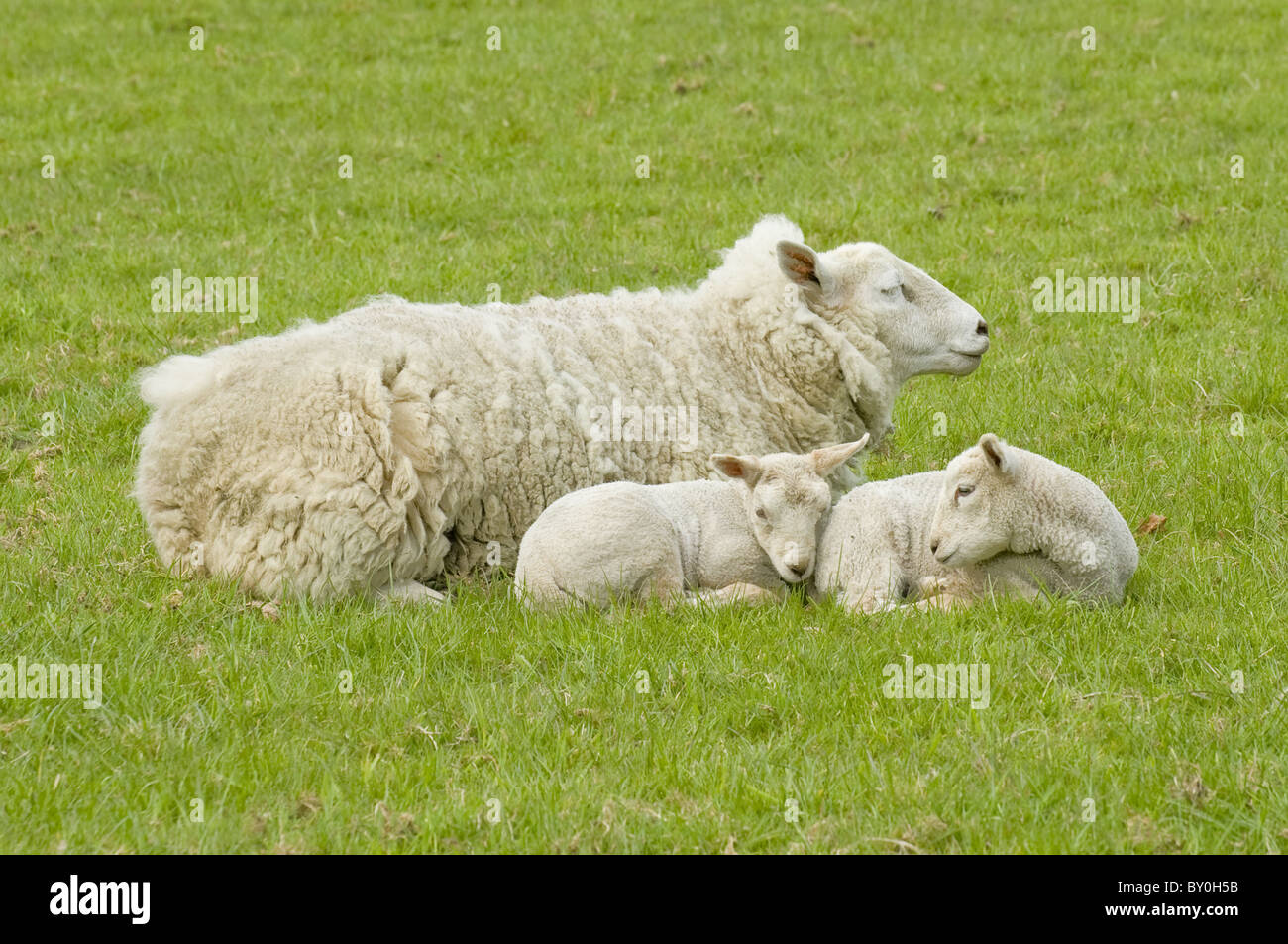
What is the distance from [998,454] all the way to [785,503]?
88 centimetres

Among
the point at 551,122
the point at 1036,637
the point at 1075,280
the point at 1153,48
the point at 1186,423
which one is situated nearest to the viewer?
the point at 1036,637

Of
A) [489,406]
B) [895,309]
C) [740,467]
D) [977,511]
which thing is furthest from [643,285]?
[977,511]

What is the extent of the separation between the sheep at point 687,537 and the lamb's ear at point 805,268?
1303 mm

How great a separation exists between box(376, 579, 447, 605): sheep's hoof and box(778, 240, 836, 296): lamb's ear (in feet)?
7.73

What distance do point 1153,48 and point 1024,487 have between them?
38.3 feet

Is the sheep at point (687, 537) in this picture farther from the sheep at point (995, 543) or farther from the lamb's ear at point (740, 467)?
the sheep at point (995, 543)

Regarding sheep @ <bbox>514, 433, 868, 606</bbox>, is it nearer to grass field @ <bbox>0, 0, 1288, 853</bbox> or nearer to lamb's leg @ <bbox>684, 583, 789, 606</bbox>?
lamb's leg @ <bbox>684, 583, 789, 606</bbox>

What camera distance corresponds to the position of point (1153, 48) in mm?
16203

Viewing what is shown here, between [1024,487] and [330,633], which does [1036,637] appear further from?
[330,633]

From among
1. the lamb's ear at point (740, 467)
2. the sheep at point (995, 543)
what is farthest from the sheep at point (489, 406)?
the sheep at point (995, 543)

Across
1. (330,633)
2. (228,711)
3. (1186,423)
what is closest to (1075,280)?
(1186,423)

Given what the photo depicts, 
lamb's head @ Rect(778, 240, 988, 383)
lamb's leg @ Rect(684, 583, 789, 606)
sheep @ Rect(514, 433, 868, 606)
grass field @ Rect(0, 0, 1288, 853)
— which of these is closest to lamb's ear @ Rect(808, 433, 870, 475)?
sheep @ Rect(514, 433, 868, 606)

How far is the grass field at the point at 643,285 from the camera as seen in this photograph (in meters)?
4.70
